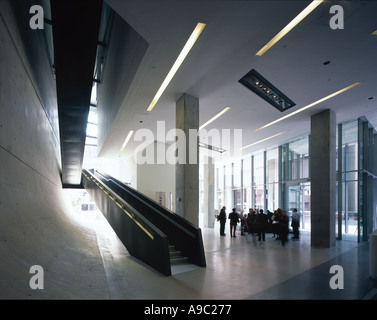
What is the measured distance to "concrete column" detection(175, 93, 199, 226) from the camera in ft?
27.3

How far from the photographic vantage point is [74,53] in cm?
486

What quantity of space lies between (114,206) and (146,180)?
28.6 feet

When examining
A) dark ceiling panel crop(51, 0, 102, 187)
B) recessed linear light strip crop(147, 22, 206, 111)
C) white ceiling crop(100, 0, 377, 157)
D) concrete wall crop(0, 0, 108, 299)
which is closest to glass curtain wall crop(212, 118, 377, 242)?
white ceiling crop(100, 0, 377, 157)

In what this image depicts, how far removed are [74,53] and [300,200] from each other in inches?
562

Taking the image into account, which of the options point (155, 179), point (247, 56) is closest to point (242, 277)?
point (247, 56)

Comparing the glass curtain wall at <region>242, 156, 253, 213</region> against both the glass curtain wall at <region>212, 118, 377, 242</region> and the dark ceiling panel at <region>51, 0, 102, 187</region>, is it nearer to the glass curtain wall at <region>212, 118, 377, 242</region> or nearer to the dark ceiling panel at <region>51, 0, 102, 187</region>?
the glass curtain wall at <region>212, 118, 377, 242</region>

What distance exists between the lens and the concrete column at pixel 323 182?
→ 31.3 ft

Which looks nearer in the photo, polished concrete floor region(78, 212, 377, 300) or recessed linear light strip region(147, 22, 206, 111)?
polished concrete floor region(78, 212, 377, 300)

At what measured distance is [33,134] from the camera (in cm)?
711

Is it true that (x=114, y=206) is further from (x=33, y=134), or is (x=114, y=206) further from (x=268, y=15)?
(x=268, y=15)

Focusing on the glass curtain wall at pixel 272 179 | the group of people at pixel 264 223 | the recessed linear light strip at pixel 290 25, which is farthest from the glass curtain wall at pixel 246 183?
the recessed linear light strip at pixel 290 25

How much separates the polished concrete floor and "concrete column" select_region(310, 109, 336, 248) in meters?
1.79

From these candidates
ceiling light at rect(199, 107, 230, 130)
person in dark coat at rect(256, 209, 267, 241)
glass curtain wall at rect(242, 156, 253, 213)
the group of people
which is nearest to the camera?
ceiling light at rect(199, 107, 230, 130)

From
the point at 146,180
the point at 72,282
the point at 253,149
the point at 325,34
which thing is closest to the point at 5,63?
the point at 72,282
